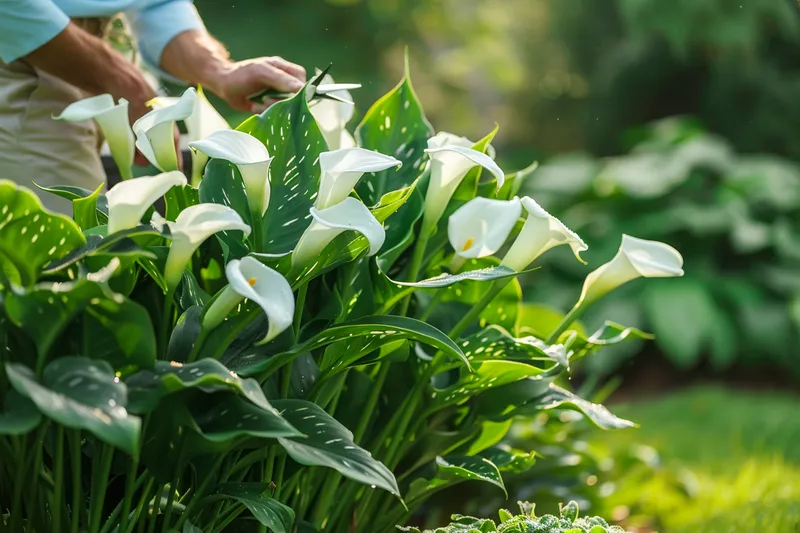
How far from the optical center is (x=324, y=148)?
51.0 inches

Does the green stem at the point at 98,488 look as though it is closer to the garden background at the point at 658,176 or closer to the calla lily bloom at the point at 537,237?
the calla lily bloom at the point at 537,237

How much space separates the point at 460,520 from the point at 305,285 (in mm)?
542

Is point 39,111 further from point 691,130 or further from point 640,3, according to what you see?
point 640,3

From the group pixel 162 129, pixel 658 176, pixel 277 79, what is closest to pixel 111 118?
pixel 162 129

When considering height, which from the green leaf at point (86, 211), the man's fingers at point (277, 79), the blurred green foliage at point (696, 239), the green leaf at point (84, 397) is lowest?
the blurred green foliage at point (696, 239)

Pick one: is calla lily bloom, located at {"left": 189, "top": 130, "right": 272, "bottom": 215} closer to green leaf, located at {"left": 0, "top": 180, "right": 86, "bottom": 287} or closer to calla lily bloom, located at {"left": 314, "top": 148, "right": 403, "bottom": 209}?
calla lily bloom, located at {"left": 314, "top": 148, "right": 403, "bottom": 209}

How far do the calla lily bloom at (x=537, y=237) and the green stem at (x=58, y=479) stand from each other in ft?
2.09

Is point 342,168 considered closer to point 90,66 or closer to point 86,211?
point 86,211

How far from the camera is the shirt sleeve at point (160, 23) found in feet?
6.09

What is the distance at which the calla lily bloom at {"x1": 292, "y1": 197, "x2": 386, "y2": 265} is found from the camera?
105cm

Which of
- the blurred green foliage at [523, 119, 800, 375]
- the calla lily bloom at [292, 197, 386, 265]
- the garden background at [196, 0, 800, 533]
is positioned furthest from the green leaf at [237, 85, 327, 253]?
the blurred green foliage at [523, 119, 800, 375]

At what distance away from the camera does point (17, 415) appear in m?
0.92

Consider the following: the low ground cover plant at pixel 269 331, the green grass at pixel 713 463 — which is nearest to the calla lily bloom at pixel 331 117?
the low ground cover plant at pixel 269 331

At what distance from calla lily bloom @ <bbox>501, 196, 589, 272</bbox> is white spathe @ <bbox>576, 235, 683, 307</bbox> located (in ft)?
0.26
